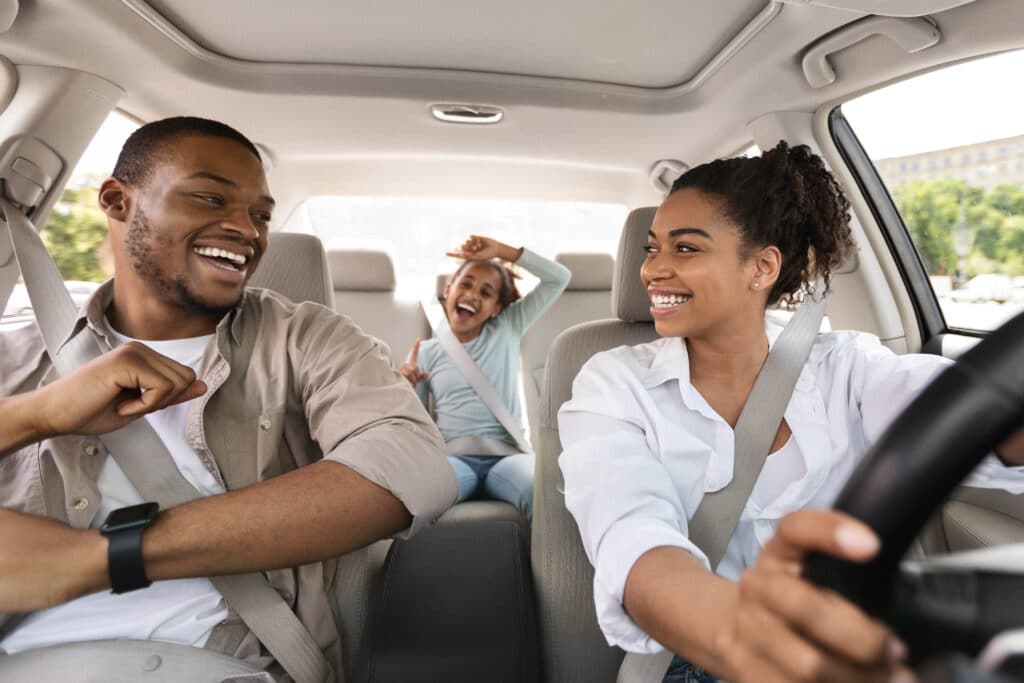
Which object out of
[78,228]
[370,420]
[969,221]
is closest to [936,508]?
[370,420]

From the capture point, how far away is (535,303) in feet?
10.3

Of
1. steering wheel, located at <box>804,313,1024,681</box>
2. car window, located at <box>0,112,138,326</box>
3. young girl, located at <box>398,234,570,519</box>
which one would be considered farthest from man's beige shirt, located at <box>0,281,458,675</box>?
young girl, located at <box>398,234,570,519</box>

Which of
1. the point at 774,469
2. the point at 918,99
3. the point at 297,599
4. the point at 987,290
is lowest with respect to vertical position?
the point at 297,599

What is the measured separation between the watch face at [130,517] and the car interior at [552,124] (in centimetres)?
42

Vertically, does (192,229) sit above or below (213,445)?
above

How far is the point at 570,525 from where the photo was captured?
1.34 metres

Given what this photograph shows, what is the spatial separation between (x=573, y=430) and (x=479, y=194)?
228 cm

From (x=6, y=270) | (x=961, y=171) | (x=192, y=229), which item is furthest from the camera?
(x=961, y=171)

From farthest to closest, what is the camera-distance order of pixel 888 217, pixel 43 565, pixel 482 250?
pixel 482 250 < pixel 888 217 < pixel 43 565

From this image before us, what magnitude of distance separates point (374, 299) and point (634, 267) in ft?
6.51

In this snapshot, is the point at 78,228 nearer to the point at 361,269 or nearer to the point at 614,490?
the point at 361,269

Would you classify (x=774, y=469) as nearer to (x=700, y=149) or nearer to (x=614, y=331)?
(x=614, y=331)

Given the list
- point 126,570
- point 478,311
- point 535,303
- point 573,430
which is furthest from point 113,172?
point 535,303

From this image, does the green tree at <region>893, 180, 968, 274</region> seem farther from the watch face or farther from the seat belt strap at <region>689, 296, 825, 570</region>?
the watch face
